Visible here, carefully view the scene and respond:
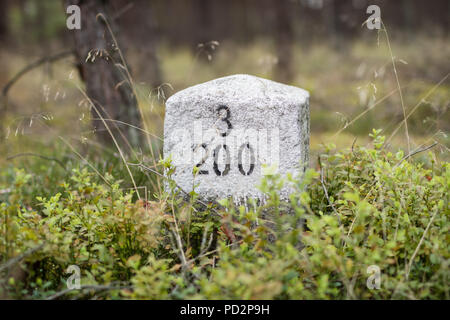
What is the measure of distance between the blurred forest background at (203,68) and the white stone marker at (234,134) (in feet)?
0.70

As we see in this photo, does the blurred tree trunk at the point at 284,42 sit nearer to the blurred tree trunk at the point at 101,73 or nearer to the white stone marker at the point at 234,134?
the blurred tree trunk at the point at 101,73

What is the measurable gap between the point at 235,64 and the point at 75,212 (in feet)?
31.0

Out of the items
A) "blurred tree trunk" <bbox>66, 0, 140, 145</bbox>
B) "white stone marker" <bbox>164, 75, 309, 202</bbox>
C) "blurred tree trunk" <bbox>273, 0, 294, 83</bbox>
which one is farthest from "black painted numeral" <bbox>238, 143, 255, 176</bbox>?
"blurred tree trunk" <bbox>273, 0, 294, 83</bbox>

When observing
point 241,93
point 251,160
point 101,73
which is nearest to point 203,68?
point 101,73

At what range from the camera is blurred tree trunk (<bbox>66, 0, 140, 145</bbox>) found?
3.56 metres

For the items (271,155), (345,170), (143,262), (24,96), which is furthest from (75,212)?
(24,96)

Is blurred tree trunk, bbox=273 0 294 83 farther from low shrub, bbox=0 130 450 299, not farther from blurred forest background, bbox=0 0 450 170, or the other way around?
low shrub, bbox=0 130 450 299

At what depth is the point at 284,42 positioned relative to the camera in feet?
25.1

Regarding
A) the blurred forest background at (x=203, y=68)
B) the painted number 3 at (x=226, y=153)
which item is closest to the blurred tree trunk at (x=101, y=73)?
the blurred forest background at (x=203, y=68)

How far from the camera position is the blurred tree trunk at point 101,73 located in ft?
11.7

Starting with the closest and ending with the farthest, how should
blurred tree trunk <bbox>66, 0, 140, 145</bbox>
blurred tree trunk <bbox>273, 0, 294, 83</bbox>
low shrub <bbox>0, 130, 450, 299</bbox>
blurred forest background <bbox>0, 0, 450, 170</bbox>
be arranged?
low shrub <bbox>0, 130, 450, 299</bbox> < blurred forest background <bbox>0, 0, 450, 170</bbox> < blurred tree trunk <bbox>66, 0, 140, 145</bbox> < blurred tree trunk <bbox>273, 0, 294, 83</bbox>

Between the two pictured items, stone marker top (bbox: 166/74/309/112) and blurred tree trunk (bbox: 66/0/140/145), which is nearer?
stone marker top (bbox: 166/74/309/112)

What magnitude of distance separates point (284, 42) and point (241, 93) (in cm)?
580

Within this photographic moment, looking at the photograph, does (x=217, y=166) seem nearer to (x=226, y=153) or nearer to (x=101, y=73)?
(x=226, y=153)
